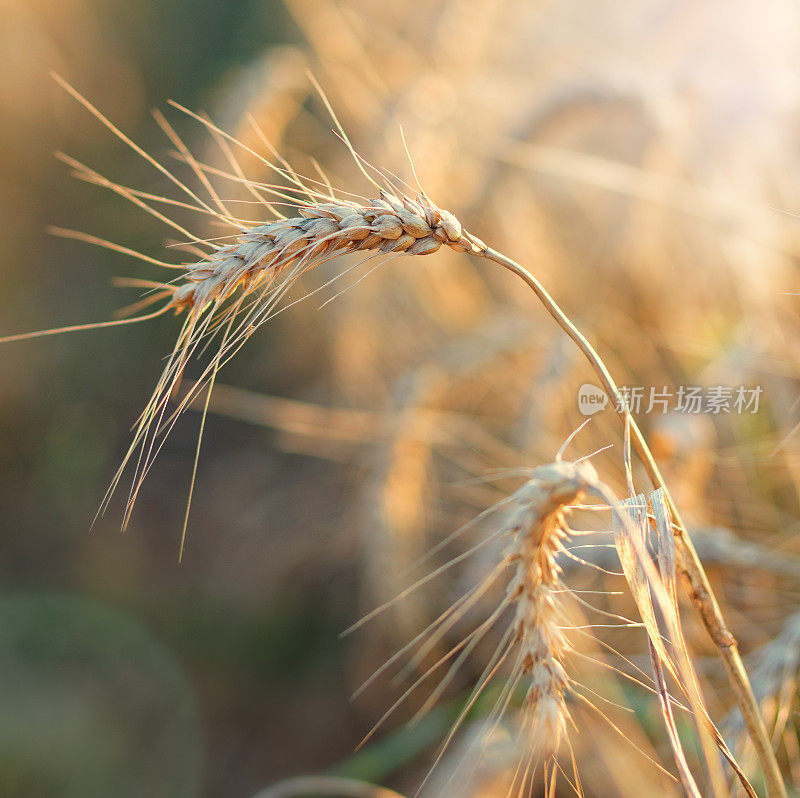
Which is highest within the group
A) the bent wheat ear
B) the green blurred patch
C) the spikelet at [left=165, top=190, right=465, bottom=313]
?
the spikelet at [left=165, top=190, right=465, bottom=313]

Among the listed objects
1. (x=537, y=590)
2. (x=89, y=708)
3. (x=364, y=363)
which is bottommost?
(x=89, y=708)

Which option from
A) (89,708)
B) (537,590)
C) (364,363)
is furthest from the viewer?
(89,708)

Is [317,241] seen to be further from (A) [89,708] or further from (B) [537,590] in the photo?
(A) [89,708]

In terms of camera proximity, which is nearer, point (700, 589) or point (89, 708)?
point (700, 589)

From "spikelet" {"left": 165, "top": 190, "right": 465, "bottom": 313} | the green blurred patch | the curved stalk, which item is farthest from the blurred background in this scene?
Result: "spikelet" {"left": 165, "top": 190, "right": 465, "bottom": 313}

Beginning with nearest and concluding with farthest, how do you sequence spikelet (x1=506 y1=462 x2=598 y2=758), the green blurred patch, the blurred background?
spikelet (x1=506 y1=462 x2=598 y2=758) < the blurred background < the green blurred patch

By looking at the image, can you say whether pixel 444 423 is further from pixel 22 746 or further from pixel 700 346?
pixel 22 746

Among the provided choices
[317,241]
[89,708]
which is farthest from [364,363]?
[89,708]

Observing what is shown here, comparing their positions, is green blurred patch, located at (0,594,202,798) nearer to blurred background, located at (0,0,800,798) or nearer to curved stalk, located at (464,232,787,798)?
blurred background, located at (0,0,800,798)

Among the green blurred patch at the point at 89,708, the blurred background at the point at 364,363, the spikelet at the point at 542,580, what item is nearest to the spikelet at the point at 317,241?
the spikelet at the point at 542,580
